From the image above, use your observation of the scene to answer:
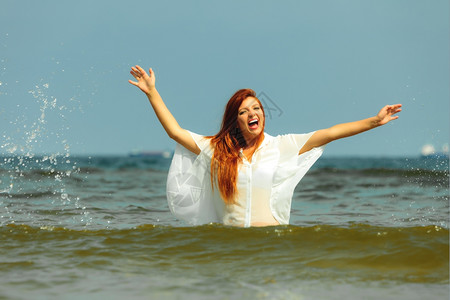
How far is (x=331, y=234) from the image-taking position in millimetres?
6398

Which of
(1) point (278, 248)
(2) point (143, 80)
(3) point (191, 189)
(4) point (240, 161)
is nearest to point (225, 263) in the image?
(1) point (278, 248)

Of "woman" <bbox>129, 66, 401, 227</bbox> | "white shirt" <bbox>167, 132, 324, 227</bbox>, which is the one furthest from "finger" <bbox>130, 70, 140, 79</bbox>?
"white shirt" <bbox>167, 132, 324, 227</bbox>

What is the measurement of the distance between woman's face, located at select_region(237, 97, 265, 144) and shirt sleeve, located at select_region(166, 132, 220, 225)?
0.69 meters

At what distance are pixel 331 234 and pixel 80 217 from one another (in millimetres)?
4767

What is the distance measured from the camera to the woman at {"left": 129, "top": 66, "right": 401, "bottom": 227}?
19.3 ft

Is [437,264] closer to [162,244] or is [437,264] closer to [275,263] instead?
[275,263]

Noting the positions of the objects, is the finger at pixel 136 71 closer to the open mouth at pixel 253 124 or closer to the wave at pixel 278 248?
the open mouth at pixel 253 124

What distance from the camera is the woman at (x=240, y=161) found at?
5.88 m

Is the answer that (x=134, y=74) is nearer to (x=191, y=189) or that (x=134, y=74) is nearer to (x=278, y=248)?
(x=191, y=189)

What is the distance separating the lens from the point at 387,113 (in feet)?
18.3

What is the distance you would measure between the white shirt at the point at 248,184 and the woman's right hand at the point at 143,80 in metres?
0.68

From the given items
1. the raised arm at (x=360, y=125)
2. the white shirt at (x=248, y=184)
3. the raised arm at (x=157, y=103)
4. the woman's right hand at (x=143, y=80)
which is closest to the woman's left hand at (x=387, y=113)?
the raised arm at (x=360, y=125)

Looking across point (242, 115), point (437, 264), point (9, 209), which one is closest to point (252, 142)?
point (242, 115)

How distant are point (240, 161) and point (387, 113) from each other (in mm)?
1540
